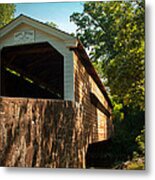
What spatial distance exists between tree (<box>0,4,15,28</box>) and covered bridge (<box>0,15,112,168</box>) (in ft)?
0.21

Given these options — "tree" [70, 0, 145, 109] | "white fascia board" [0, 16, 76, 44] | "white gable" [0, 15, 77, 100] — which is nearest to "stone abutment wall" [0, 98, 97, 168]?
"white gable" [0, 15, 77, 100]

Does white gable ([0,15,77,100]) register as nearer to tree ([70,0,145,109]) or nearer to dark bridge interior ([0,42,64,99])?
dark bridge interior ([0,42,64,99])

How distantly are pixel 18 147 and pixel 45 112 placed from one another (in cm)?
39

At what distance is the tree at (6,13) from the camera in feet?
13.4

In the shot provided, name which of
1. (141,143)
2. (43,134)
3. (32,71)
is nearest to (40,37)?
(32,71)

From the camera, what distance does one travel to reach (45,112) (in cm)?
404

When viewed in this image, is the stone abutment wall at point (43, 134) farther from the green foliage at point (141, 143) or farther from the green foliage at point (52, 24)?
the green foliage at point (52, 24)

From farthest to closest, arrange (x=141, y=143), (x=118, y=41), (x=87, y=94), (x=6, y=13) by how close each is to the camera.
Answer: (x=6, y=13) < (x=87, y=94) < (x=118, y=41) < (x=141, y=143)

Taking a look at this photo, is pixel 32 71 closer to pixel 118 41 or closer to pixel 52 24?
pixel 52 24

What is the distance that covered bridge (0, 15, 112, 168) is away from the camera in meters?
3.97

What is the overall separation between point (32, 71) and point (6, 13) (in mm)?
580

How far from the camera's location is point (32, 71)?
4.08 metres

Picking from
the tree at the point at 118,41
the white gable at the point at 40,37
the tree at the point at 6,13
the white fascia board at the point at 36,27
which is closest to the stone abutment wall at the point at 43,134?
the white gable at the point at 40,37

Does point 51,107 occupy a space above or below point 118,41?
below
